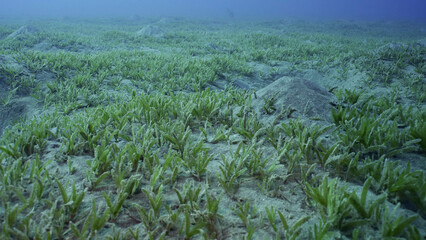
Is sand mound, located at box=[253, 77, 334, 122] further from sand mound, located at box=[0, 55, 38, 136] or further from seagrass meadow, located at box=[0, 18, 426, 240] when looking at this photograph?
sand mound, located at box=[0, 55, 38, 136]

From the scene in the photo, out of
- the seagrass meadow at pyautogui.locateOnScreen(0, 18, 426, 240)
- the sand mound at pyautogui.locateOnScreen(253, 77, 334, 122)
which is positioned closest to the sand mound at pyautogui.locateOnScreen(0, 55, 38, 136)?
the seagrass meadow at pyautogui.locateOnScreen(0, 18, 426, 240)

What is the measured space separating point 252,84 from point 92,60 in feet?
17.8

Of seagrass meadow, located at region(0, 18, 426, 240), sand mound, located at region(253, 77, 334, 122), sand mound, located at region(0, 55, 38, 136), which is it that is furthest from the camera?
sand mound, located at region(0, 55, 38, 136)

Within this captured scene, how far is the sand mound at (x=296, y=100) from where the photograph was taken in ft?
12.5

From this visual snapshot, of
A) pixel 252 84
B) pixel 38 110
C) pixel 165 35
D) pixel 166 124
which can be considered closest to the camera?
pixel 166 124

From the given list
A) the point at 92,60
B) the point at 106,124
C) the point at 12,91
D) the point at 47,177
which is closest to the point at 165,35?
the point at 92,60

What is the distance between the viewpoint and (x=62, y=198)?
2.15 m

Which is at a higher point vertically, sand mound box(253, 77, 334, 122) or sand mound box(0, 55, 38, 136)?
sand mound box(253, 77, 334, 122)

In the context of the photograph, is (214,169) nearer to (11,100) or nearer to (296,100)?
(296,100)

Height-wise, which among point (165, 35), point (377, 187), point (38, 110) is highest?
point (165, 35)

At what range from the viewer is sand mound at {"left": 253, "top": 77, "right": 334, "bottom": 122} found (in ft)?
12.5

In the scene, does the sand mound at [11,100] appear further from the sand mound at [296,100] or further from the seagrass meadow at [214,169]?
the sand mound at [296,100]

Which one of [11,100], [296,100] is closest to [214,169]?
[296,100]

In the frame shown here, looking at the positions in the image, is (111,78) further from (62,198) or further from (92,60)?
(62,198)
